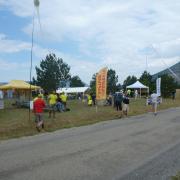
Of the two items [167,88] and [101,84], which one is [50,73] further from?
[101,84]

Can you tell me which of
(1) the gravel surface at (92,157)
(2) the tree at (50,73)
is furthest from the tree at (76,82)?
(1) the gravel surface at (92,157)

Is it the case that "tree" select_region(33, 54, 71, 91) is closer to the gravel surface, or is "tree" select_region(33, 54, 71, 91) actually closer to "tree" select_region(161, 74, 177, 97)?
"tree" select_region(161, 74, 177, 97)

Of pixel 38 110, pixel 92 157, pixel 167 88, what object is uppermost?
pixel 167 88

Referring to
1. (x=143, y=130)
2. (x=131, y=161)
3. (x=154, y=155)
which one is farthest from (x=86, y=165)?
(x=143, y=130)

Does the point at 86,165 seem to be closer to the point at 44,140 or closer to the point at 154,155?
the point at 154,155

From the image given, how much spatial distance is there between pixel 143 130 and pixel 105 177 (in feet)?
32.0

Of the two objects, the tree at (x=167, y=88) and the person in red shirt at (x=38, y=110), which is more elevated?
the tree at (x=167, y=88)

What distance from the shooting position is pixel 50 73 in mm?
113875

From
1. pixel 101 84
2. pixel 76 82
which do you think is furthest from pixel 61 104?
pixel 76 82

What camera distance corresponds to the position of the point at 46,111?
99.6 ft

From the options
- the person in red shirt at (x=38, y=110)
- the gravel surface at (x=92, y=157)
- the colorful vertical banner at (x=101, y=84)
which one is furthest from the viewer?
the colorful vertical banner at (x=101, y=84)

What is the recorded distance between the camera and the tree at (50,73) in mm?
109688

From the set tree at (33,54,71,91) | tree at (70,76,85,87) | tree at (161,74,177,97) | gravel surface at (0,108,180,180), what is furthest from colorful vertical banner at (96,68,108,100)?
tree at (70,76,85,87)

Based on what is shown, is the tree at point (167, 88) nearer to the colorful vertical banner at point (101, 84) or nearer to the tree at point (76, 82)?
the colorful vertical banner at point (101, 84)
